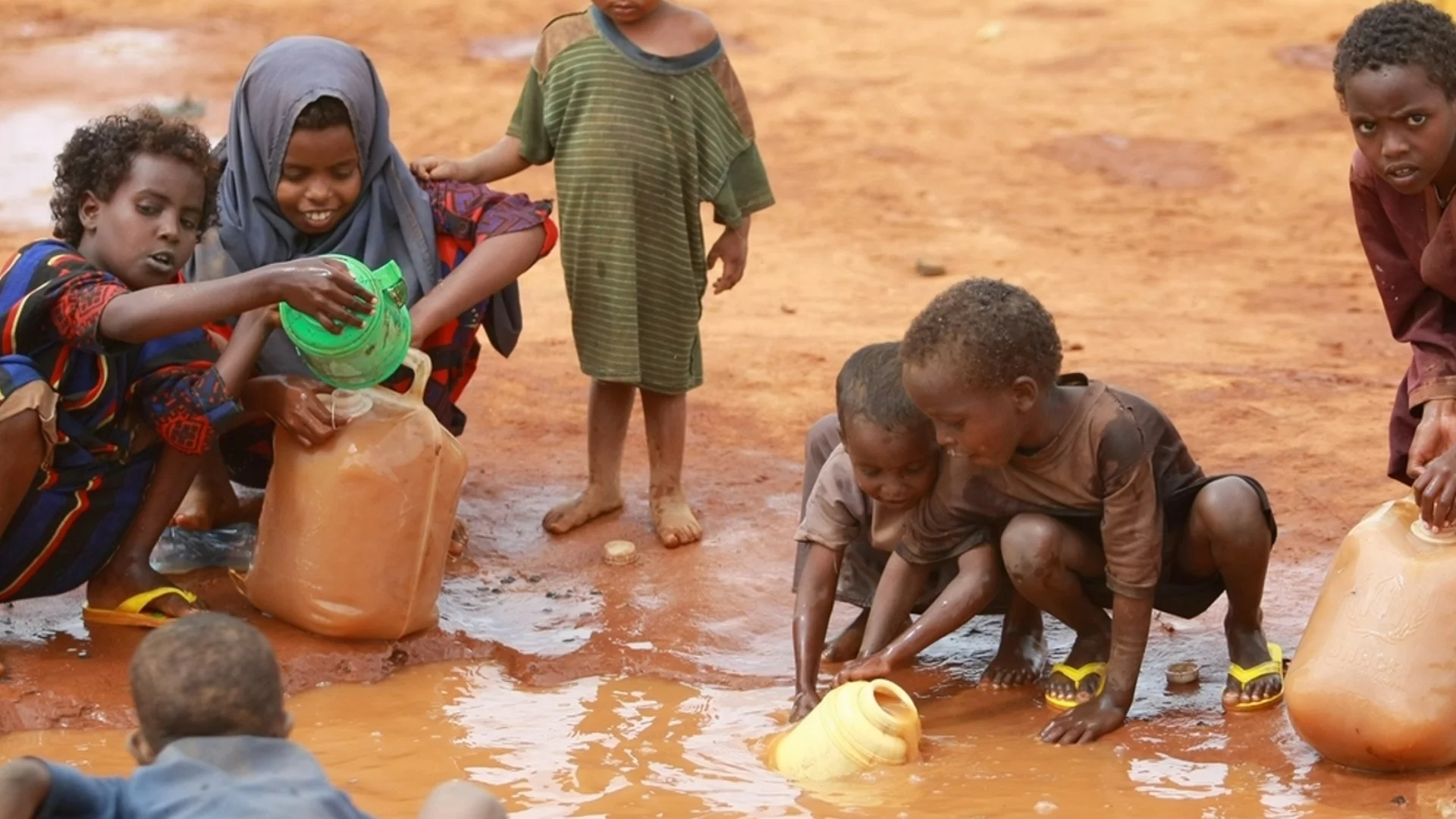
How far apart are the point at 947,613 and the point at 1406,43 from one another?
4.79 feet

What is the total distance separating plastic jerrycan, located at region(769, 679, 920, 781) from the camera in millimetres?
3668

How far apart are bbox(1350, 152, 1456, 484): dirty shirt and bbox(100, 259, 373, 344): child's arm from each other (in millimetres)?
2185

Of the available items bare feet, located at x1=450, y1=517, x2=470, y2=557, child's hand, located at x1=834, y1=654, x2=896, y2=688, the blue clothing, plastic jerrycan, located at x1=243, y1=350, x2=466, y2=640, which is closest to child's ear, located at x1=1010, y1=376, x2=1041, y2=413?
child's hand, located at x1=834, y1=654, x2=896, y2=688

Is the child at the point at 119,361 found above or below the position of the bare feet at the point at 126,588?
above

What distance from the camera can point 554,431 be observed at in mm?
6336

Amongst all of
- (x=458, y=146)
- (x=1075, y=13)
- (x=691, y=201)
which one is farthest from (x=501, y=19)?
(x=691, y=201)

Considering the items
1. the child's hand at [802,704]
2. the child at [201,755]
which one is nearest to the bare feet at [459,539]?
the child's hand at [802,704]

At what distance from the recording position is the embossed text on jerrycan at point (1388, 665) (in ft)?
11.8

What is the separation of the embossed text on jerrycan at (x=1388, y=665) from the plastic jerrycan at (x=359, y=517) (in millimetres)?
1966

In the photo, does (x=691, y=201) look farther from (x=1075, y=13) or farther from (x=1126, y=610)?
(x=1075, y=13)

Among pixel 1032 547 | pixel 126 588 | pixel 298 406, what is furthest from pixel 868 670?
pixel 126 588

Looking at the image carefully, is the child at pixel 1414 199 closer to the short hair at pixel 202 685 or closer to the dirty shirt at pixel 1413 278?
the dirty shirt at pixel 1413 278

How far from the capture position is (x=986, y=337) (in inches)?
146

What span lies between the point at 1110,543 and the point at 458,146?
7765 millimetres
